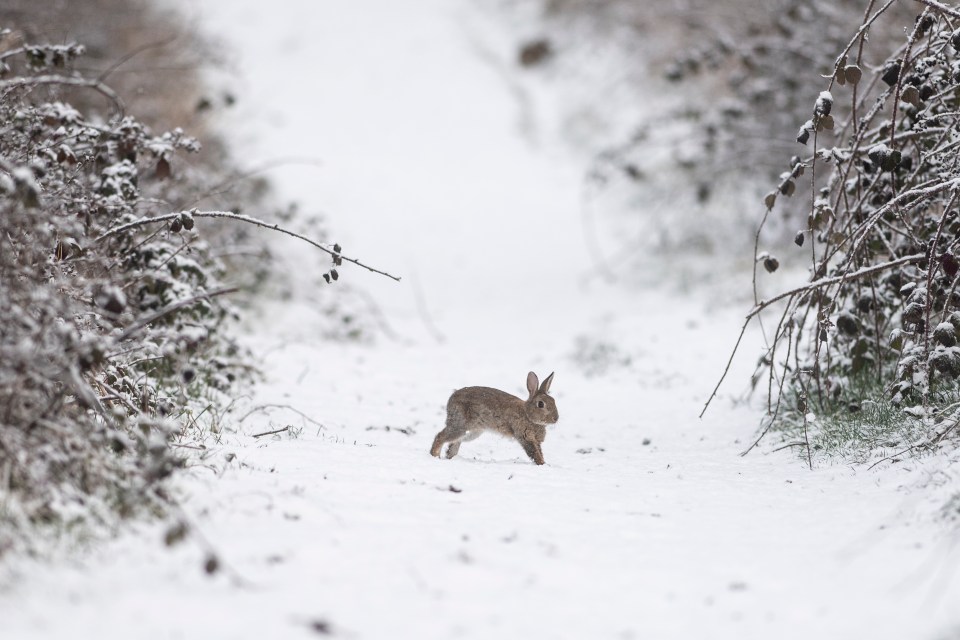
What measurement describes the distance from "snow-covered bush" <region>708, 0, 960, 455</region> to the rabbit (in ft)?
5.61

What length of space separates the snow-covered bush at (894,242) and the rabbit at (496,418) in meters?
1.71

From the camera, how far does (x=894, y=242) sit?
6527mm

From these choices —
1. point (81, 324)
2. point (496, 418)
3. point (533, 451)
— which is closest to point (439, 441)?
point (496, 418)

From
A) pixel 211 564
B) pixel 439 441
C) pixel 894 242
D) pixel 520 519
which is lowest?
pixel 211 564

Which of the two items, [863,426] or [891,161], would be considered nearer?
[891,161]

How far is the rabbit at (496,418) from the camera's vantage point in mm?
6199

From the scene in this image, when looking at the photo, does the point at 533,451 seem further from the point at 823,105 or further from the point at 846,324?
the point at 823,105

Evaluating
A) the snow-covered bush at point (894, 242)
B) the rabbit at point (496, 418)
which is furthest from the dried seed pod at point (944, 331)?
the rabbit at point (496, 418)

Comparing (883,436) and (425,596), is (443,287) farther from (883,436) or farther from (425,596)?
(425,596)

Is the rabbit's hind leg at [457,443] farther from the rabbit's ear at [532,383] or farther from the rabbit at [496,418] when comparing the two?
the rabbit's ear at [532,383]

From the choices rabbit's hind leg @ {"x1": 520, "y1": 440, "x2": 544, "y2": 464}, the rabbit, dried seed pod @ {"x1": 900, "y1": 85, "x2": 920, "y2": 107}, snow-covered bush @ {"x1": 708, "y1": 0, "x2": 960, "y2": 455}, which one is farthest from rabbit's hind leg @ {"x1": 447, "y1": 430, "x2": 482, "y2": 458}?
dried seed pod @ {"x1": 900, "y1": 85, "x2": 920, "y2": 107}

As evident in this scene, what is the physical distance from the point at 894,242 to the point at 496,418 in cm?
348

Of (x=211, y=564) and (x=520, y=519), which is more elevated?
(x=520, y=519)

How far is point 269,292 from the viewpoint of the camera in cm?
1303
